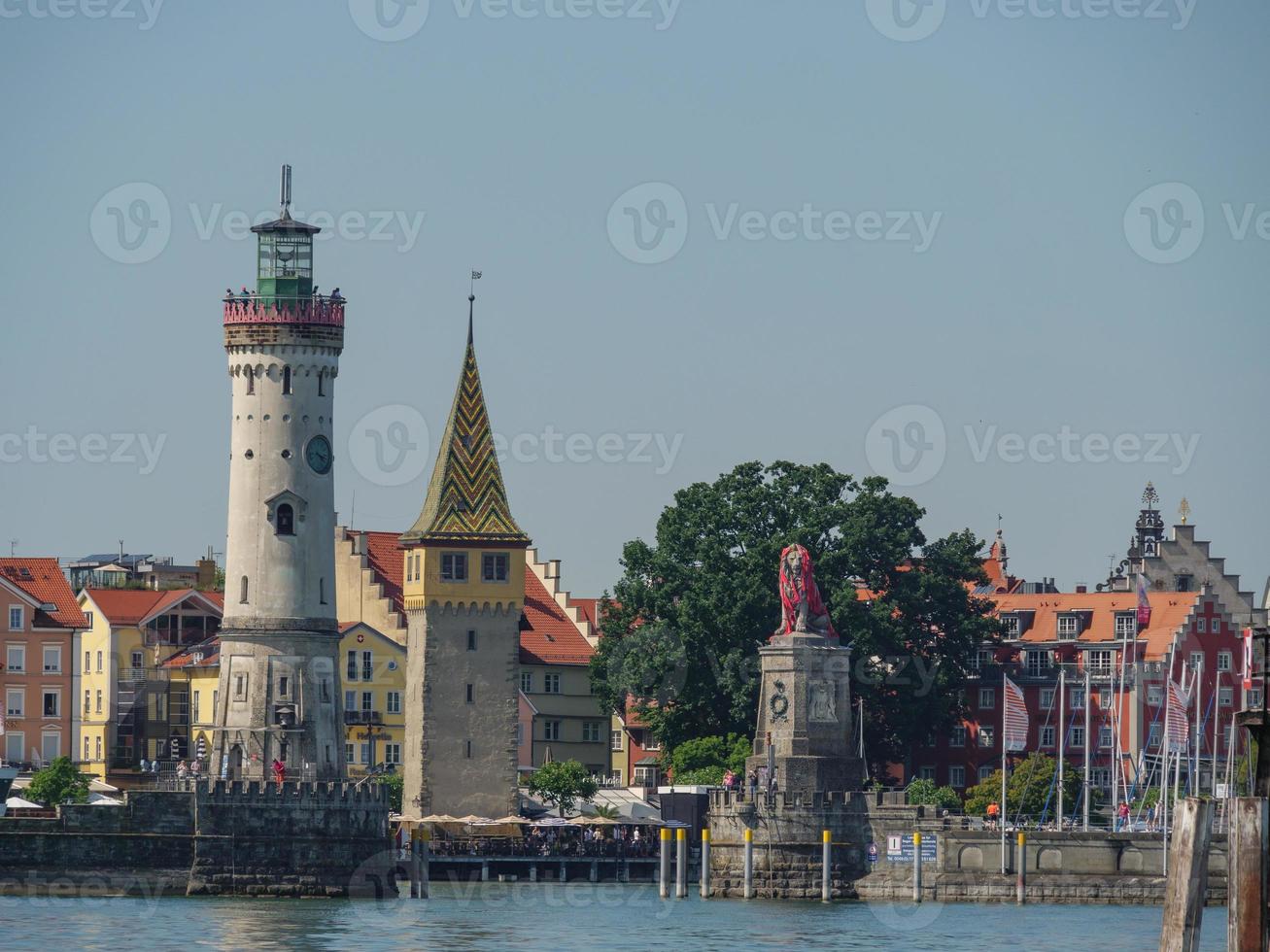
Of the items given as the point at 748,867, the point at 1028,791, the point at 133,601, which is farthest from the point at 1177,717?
the point at 133,601

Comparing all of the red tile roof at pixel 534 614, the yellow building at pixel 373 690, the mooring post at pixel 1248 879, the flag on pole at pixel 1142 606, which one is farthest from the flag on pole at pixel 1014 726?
the mooring post at pixel 1248 879

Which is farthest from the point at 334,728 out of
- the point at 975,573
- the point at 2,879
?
the point at 975,573

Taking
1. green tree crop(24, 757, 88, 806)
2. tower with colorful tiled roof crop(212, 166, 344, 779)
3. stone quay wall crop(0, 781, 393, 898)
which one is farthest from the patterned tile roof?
stone quay wall crop(0, 781, 393, 898)

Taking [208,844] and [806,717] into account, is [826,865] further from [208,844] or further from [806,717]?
[208,844]

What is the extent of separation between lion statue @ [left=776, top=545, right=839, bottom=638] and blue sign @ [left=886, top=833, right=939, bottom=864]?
9.71 metres

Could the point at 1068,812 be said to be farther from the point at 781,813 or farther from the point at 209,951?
the point at 209,951

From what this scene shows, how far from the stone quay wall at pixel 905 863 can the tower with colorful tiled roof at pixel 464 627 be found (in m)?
17.8

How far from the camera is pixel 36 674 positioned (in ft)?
443

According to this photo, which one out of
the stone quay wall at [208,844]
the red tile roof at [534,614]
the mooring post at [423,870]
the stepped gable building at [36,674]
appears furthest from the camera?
Result: the red tile roof at [534,614]

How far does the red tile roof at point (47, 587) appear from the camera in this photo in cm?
13588

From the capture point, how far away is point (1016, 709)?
104438mm

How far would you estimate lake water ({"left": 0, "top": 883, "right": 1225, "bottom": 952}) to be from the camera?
79938 mm

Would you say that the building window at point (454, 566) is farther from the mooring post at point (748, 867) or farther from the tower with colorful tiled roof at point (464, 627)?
the mooring post at point (748, 867)

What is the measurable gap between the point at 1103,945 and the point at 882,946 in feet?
20.8
